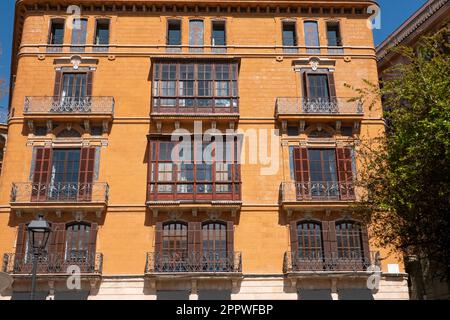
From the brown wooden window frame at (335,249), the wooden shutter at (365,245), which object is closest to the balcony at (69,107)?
the brown wooden window frame at (335,249)

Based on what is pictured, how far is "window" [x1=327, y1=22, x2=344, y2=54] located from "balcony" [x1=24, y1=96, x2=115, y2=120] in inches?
476

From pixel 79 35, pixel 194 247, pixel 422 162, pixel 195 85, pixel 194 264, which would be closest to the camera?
pixel 422 162

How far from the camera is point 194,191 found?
2267 centimetres

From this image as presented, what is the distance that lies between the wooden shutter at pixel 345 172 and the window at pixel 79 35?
47.1 feet

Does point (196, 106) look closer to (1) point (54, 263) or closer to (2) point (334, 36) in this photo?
(2) point (334, 36)

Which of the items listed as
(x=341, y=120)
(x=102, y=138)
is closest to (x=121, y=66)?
(x=102, y=138)

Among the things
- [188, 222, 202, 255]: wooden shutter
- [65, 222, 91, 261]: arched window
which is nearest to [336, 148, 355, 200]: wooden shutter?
[188, 222, 202, 255]: wooden shutter

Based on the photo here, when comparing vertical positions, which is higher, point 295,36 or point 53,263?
point 295,36

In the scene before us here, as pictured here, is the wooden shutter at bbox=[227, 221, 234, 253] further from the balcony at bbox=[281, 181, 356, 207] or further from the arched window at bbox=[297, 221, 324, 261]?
the arched window at bbox=[297, 221, 324, 261]

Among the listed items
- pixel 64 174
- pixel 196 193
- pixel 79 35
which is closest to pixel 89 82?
pixel 79 35

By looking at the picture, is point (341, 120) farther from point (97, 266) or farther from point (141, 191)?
point (97, 266)

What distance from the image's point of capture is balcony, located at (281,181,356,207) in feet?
74.1

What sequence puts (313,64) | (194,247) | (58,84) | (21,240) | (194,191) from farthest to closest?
(313,64) < (58,84) < (194,191) < (194,247) < (21,240)

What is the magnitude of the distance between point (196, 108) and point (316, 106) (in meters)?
5.99
